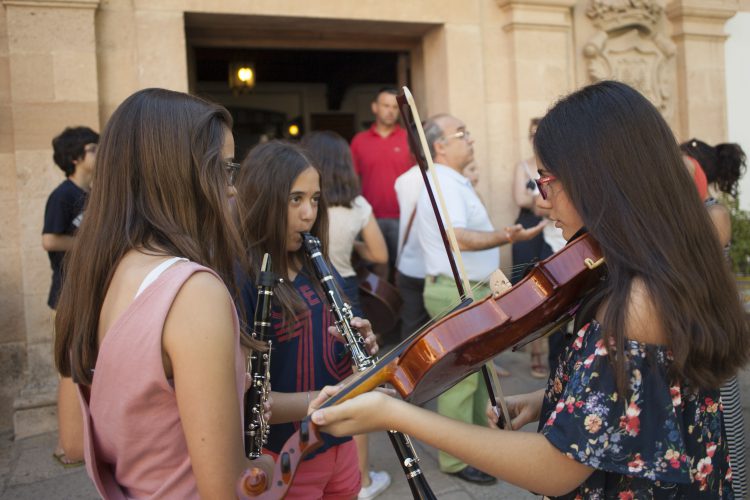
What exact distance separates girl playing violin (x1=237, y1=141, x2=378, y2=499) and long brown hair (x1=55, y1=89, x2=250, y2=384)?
0.45 meters

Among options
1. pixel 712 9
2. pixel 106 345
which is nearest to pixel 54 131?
pixel 106 345

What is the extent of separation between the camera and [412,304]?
13.8ft

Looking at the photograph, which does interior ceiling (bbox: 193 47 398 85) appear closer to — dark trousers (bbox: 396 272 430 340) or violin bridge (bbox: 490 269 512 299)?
dark trousers (bbox: 396 272 430 340)

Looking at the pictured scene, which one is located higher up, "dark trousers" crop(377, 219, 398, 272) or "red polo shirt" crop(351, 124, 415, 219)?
"red polo shirt" crop(351, 124, 415, 219)

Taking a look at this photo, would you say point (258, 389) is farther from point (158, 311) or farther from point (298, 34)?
point (298, 34)

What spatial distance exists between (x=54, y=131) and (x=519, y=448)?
405cm

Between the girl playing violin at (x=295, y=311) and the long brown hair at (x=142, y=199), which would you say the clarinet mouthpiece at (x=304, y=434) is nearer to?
the long brown hair at (x=142, y=199)

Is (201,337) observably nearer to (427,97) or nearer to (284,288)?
(284,288)

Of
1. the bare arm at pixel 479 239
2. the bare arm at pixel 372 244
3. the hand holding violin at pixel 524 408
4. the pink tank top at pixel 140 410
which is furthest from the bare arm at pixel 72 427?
the bare arm at pixel 372 244

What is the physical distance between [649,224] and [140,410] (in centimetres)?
108

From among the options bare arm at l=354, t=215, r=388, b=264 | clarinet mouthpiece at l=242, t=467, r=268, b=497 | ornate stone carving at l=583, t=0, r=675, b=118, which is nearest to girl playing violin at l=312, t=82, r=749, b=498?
→ clarinet mouthpiece at l=242, t=467, r=268, b=497

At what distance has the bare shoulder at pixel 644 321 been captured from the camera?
1.24 metres

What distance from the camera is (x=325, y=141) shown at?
3760 mm

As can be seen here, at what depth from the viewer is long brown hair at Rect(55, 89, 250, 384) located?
135cm
